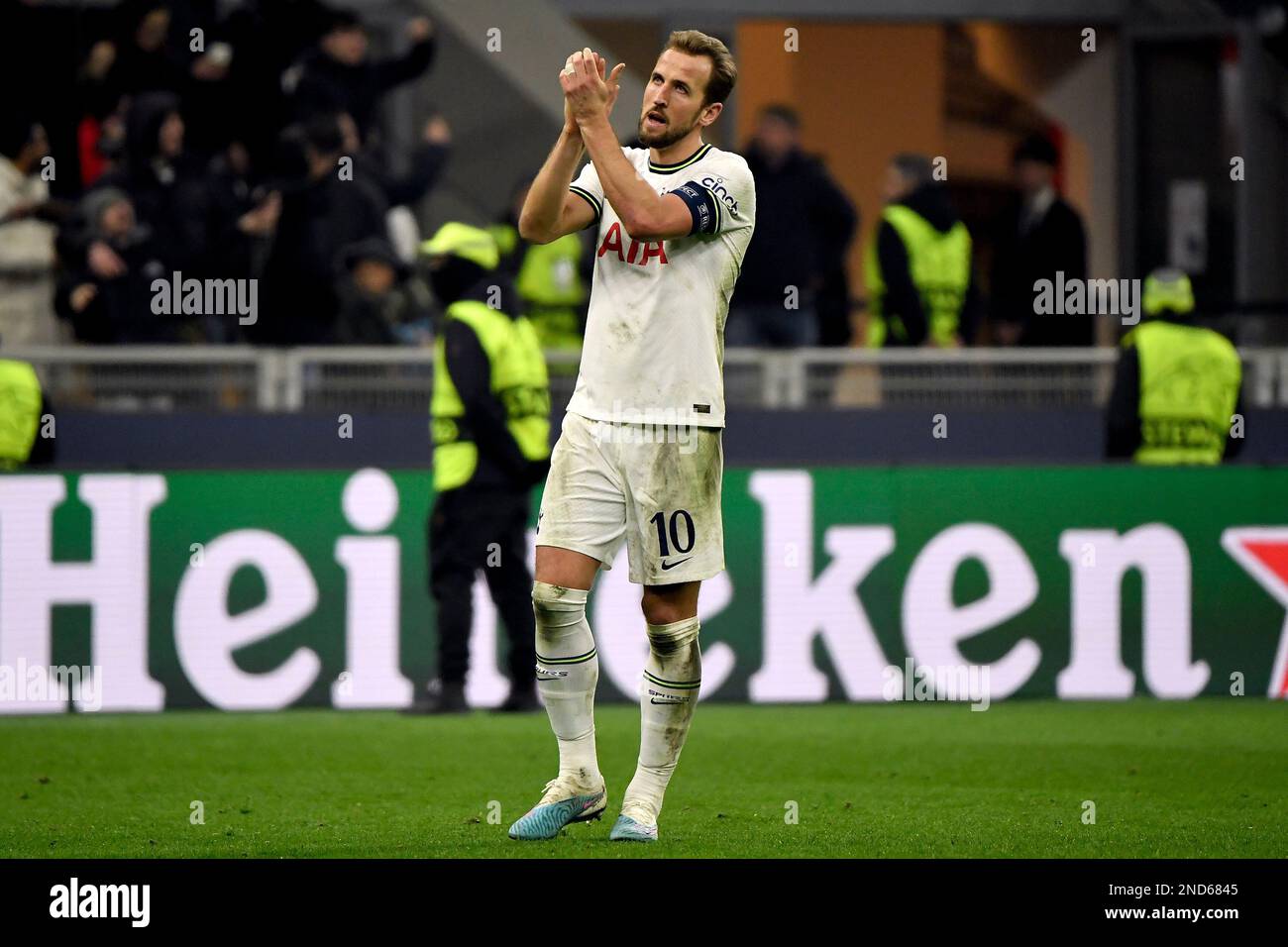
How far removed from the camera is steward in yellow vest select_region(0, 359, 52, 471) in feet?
38.4

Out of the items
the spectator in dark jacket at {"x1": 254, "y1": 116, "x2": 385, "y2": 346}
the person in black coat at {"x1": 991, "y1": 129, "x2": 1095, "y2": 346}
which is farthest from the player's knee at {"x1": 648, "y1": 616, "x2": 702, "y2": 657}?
the person in black coat at {"x1": 991, "y1": 129, "x2": 1095, "y2": 346}

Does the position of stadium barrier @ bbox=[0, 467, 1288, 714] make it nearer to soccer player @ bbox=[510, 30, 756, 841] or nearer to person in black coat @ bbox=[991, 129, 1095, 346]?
person in black coat @ bbox=[991, 129, 1095, 346]

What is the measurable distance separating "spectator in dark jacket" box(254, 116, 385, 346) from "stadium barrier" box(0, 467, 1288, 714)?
2.39 m

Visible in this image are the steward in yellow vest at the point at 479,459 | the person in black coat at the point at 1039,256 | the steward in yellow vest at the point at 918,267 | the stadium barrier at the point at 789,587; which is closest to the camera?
the steward in yellow vest at the point at 479,459

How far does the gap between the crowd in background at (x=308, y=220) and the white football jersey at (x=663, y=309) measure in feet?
22.9

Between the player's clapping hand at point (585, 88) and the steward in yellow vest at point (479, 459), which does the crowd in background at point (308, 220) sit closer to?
the steward in yellow vest at point (479, 459)

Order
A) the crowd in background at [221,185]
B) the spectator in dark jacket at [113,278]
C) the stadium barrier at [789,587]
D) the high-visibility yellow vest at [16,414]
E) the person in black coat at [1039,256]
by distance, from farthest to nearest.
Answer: the person in black coat at [1039,256]
the crowd in background at [221,185]
the spectator in dark jacket at [113,278]
the high-visibility yellow vest at [16,414]
the stadium barrier at [789,587]

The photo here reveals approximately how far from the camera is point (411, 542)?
38.6ft

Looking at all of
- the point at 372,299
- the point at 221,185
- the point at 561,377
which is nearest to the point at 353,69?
the point at 221,185

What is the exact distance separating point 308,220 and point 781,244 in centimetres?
287

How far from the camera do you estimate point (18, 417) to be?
11.7 m

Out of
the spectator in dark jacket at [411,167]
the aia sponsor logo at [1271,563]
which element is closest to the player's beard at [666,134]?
the aia sponsor logo at [1271,563]

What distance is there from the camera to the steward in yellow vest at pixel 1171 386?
485 inches

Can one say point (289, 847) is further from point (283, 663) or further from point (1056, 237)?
point (1056, 237)
